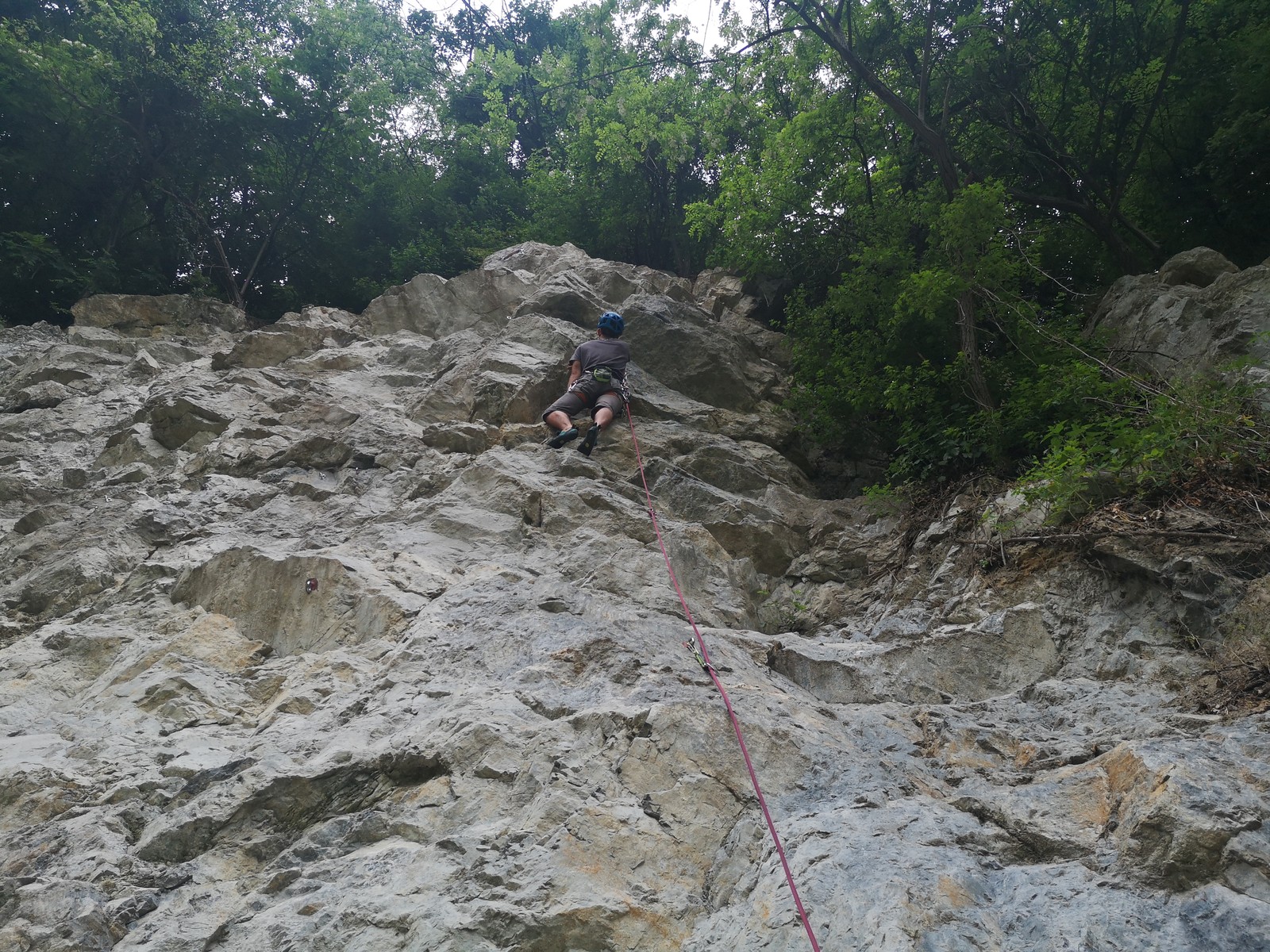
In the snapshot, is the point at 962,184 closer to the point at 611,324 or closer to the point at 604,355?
the point at 611,324

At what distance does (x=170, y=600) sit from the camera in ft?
18.7

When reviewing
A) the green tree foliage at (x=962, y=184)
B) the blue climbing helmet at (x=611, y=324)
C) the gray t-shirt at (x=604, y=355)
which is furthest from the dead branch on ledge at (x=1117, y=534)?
the blue climbing helmet at (x=611, y=324)

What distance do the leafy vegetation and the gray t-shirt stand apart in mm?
2076

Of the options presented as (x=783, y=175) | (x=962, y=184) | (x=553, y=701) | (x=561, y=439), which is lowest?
(x=553, y=701)

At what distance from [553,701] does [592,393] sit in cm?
432

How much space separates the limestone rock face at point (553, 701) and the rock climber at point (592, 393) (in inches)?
9.3

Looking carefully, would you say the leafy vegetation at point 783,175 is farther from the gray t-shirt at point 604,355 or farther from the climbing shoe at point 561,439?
the climbing shoe at point 561,439

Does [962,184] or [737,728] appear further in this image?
[962,184]

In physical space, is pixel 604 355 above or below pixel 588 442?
above

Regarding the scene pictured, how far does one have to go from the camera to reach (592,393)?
26.8 ft

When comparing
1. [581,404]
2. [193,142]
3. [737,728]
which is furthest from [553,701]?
[193,142]

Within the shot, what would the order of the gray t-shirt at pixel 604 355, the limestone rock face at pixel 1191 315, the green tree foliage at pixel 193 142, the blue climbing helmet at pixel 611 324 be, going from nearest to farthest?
1. the limestone rock face at pixel 1191 315
2. the gray t-shirt at pixel 604 355
3. the blue climbing helmet at pixel 611 324
4. the green tree foliage at pixel 193 142

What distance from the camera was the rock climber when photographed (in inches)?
301

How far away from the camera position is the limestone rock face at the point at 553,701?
308 cm
